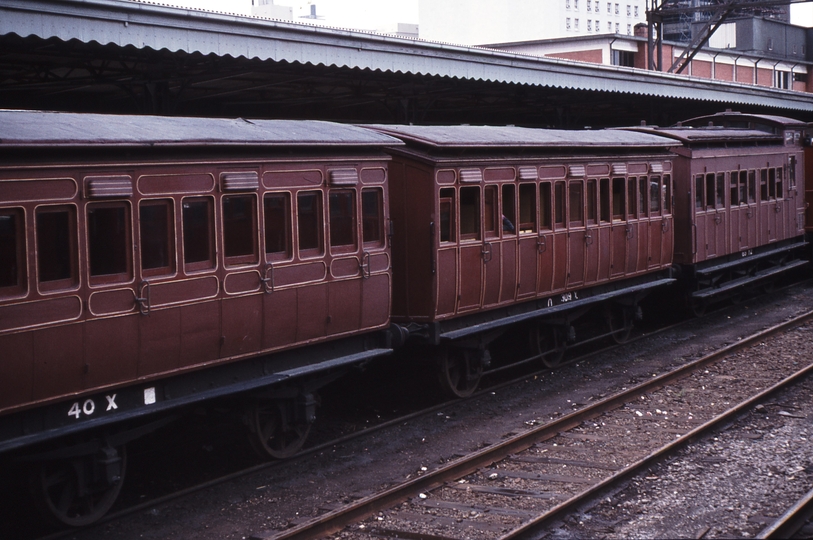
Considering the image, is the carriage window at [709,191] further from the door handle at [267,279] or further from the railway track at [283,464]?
the door handle at [267,279]

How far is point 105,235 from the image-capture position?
295 inches

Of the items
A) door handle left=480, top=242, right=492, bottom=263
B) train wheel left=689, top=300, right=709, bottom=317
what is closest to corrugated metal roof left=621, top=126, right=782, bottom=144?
train wheel left=689, top=300, right=709, bottom=317

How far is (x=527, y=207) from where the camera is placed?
12703 mm

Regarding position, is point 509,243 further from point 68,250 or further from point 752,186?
point 752,186

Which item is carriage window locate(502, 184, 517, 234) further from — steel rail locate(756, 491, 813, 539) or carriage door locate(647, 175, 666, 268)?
steel rail locate(756, 491, 813, 539)

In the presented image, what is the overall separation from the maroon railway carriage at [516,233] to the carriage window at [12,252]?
498cm

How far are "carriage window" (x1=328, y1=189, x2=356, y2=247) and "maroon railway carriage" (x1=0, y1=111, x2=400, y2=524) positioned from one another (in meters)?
0.02

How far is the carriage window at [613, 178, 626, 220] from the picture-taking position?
14852mm

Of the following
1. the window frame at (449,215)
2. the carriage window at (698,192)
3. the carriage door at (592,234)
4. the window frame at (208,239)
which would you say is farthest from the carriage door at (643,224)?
the window frame at (208,239)

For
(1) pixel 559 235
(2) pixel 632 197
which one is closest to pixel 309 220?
(1) pixel 559 235

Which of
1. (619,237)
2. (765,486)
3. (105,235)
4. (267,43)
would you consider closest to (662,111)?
(619,237)

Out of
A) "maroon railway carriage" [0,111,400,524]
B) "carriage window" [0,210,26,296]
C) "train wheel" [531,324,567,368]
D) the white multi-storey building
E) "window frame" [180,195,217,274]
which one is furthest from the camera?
the white multi-storey building

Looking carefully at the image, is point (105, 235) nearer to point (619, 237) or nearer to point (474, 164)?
point (474, 164)

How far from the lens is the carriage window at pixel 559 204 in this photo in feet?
43.5
